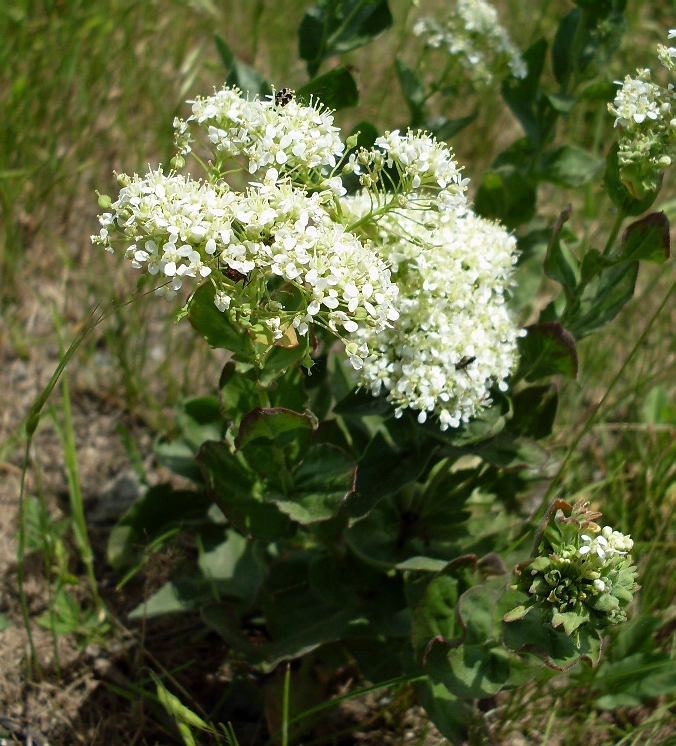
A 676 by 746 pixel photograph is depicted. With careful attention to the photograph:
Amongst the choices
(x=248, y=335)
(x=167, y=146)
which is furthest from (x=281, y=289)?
(x=167, y=146)

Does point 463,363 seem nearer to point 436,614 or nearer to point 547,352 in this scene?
point 547,352

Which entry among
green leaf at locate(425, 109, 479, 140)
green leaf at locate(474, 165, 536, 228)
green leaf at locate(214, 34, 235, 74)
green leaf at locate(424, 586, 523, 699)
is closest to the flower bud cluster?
green leaf at locate(424, 586, 523, 699)

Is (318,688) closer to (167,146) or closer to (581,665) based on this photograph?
(581,665)

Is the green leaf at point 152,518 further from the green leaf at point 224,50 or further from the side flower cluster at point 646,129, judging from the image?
the side flower cluster at point 646,129

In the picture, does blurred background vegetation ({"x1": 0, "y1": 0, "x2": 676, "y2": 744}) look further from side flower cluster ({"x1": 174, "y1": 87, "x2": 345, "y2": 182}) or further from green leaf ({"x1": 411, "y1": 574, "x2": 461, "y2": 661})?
side flower cluster ({"x1": 174, "y1": 87, "x2": 345, "y2": 182})

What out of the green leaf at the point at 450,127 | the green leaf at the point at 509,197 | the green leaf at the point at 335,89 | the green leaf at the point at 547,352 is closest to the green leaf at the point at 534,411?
the green leaf at the point at 547,352
